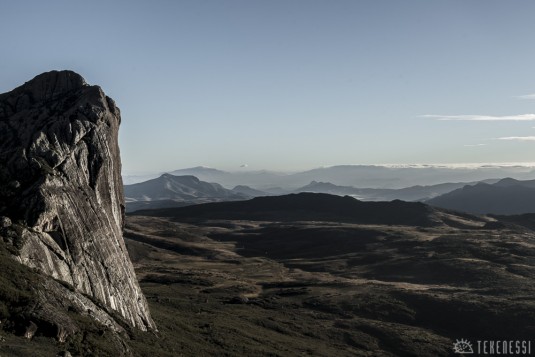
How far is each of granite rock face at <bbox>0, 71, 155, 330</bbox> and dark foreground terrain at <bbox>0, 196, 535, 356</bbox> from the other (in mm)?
6346

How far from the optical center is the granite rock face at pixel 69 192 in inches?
1538

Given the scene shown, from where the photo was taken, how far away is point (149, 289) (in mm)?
89875

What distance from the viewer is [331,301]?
9019 cm

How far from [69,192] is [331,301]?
6048 cm

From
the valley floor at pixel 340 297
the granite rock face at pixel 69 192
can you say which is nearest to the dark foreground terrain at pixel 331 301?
the valley floor at pixel 340 297

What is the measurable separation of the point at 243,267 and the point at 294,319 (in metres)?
64.7

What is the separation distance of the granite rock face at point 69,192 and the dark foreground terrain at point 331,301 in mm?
6346

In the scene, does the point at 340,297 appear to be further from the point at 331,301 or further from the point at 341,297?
the point at 331,301

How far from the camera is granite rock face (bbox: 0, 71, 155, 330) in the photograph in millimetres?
39062

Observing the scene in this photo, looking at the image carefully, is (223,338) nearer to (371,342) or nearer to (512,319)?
(371,342)

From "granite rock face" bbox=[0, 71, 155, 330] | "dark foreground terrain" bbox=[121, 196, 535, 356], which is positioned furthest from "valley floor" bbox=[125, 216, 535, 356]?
"granite rock face" bbox=[0, 71, 155, 330]

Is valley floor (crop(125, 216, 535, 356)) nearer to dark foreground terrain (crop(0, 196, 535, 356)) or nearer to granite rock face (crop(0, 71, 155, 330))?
dark foreground terrain (crop(0, 196, 535, 356))

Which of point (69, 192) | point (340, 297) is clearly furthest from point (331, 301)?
point (69, 192)

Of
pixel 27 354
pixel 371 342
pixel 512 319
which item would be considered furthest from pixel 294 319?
pixel 27 354
